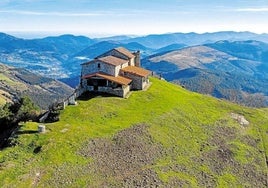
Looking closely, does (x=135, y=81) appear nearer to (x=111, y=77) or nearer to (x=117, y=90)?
(x=111, y=77)

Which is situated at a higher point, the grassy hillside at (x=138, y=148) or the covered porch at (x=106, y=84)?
the covered porch at (x=106, y=84)

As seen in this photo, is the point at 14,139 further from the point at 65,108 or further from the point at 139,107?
the point at 139,107

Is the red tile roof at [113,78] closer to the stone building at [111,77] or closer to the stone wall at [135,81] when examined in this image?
the stone building at [111,77]

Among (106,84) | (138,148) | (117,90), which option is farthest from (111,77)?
(138,148)

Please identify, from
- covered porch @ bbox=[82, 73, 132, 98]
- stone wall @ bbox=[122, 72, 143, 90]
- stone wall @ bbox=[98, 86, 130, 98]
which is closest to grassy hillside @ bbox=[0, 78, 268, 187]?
stone wall @ bbox=[98, 86, 130, 98]

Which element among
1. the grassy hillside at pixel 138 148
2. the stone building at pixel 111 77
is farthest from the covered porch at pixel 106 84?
the grassy hillside at pixel 138 148

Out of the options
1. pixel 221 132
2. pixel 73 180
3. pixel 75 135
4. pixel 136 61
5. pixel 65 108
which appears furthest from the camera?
pixel 136 61

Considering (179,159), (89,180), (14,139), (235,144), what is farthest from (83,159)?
(235,144)
